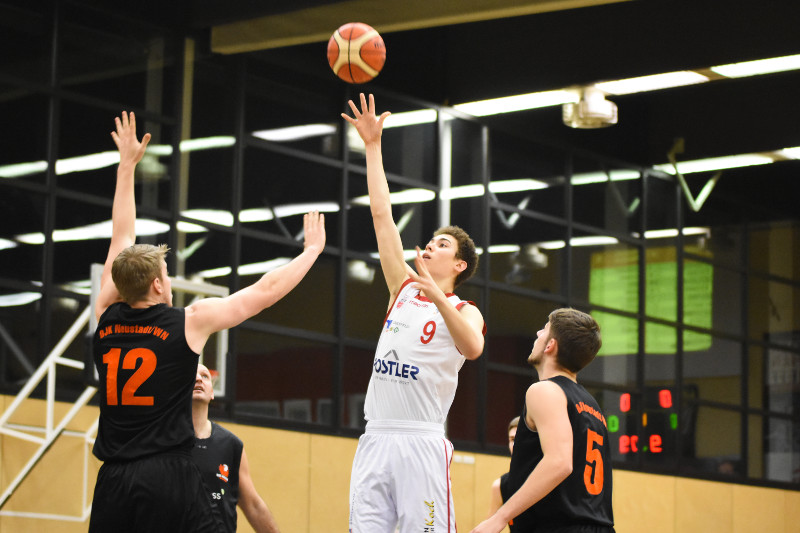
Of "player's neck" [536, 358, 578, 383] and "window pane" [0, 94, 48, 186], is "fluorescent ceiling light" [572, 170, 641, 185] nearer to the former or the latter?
"window pane" [0, 94, 48, 186]

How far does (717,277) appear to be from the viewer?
18797 millimetres

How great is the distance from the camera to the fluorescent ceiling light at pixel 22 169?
407 inches

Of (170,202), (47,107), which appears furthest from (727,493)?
(47,107)

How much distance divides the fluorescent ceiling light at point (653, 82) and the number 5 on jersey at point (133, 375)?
31.4ft

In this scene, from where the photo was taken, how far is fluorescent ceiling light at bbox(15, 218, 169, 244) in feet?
34.2

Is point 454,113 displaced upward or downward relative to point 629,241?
upward

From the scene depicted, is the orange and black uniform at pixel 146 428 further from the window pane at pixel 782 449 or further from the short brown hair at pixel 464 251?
the window pane at pixel 782 449

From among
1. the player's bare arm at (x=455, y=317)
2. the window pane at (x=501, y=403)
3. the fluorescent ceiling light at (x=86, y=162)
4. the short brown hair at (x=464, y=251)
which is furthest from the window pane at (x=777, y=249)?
the player's bare arm at (x=455, y=317)

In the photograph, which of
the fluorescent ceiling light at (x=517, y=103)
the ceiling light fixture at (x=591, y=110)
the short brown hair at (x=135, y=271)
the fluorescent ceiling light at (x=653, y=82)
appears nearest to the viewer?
the short brown hair at (x=135, y=271)

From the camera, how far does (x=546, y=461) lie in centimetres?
459

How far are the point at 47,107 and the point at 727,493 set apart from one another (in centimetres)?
1209

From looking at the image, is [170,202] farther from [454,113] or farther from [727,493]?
[727,493]

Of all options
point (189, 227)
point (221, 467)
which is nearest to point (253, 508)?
point (221, 467)

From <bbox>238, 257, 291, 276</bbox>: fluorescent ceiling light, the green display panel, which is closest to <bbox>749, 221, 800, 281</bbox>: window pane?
the green display panel
